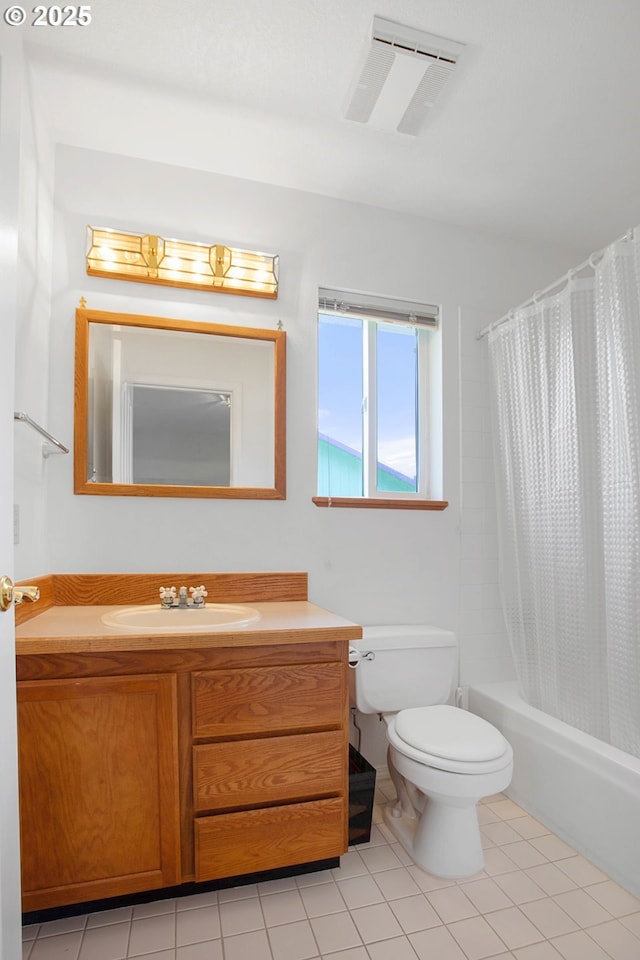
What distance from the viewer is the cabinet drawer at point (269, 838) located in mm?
1532

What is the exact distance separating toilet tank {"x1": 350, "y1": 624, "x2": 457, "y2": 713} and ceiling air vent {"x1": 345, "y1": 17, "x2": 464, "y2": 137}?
180 centimetres

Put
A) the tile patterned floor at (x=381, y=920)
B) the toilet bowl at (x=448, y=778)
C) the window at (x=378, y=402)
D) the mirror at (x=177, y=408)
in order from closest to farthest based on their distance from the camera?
the tile patterned floor at (x=381, y=920)
the toilet bowl at (x=448, y=778)
the mirror at (x=177, y=408)
the window at (x=378, y=402)

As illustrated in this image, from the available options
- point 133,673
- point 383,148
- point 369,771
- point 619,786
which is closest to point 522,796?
point 619,786

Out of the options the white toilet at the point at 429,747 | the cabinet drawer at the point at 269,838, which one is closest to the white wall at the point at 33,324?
the cabinet drawer at the point at 269,838

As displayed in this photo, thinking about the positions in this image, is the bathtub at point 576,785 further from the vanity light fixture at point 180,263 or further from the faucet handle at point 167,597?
the vanity light fixture at point 180,263

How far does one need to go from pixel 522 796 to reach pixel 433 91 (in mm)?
2506

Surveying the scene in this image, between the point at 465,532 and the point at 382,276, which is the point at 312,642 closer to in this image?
the point at 465,532

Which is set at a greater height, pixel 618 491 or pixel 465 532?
pixel 618 491

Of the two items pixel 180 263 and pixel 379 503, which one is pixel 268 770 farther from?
pixel 180 263

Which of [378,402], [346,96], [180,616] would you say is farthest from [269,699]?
[346,96]

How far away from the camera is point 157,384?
2.09 meters

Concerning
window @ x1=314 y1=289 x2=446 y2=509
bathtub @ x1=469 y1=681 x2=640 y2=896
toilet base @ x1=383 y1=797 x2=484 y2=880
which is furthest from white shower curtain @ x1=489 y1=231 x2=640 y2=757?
toilet base @ x1=383 y1=797 x2=484 y2=880

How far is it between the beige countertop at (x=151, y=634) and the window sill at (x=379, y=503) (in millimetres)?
573

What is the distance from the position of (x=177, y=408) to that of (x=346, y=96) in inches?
47.1
